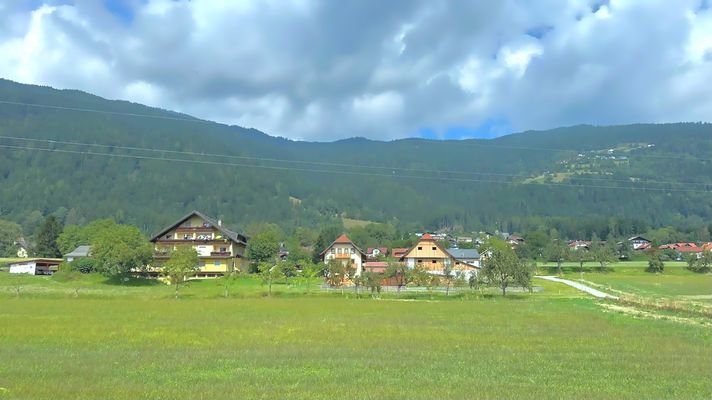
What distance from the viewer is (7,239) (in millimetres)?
167250

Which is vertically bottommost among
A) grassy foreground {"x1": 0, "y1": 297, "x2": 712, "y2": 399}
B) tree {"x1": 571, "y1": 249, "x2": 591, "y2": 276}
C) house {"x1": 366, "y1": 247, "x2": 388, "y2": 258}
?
grassy foreground {"x1": 0, "y1": 297, "x2": 712, "y2": 399}

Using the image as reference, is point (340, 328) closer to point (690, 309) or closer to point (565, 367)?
point (565, 367)

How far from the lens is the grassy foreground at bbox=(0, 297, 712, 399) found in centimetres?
1570

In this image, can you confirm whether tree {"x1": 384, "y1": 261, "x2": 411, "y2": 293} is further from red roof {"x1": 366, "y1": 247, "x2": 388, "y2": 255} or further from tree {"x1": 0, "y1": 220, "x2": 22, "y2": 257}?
tree {"x1": 0, "y1": 220, "x2": 22, "y2": 257}

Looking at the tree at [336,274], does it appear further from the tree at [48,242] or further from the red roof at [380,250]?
the red roof at [380,250]

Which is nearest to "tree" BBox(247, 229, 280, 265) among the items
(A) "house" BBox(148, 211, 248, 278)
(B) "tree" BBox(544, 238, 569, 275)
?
(A) "house" BBox(148, 211, 248, 278)

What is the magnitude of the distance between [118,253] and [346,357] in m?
68.9

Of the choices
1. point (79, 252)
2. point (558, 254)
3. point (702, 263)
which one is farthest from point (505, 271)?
point (702, 263)

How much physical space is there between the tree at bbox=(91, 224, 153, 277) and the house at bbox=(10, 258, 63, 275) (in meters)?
29.1

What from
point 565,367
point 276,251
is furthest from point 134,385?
point 276,251

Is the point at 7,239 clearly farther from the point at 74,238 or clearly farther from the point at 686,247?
the point at 686,247

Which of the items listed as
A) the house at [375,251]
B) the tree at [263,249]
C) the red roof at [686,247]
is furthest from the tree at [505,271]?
the red roof at [686,247]

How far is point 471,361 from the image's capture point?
20406 mm

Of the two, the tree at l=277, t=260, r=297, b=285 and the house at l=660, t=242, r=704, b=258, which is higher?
the house at l=660, t=242, r=704, b=258
